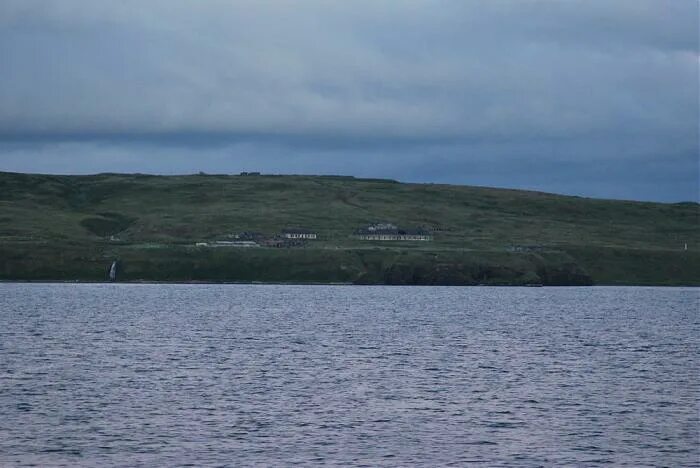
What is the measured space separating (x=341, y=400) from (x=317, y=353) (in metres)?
29.1

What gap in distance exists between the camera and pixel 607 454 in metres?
54.6

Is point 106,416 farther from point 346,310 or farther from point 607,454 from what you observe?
point 346,310

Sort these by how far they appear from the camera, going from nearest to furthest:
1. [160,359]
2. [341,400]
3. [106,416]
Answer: [106,416] → [341,400] → [160,359]

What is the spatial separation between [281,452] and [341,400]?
655 inches

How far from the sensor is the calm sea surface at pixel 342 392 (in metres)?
54.3

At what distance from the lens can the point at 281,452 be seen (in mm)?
53531

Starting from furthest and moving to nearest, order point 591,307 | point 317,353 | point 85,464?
point 591,307, point 317,353, point 85,464

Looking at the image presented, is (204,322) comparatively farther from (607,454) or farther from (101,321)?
(607,454)

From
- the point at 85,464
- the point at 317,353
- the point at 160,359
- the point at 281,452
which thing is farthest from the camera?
the point at 317,353

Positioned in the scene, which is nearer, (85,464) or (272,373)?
(85,464)

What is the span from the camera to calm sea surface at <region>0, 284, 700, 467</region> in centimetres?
5434

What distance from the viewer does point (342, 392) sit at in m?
73.6

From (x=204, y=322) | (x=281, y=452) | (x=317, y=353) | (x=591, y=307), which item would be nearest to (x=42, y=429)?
(x=281, y=452)

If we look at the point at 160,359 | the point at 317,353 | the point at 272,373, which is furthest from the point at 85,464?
the point at 317,353
